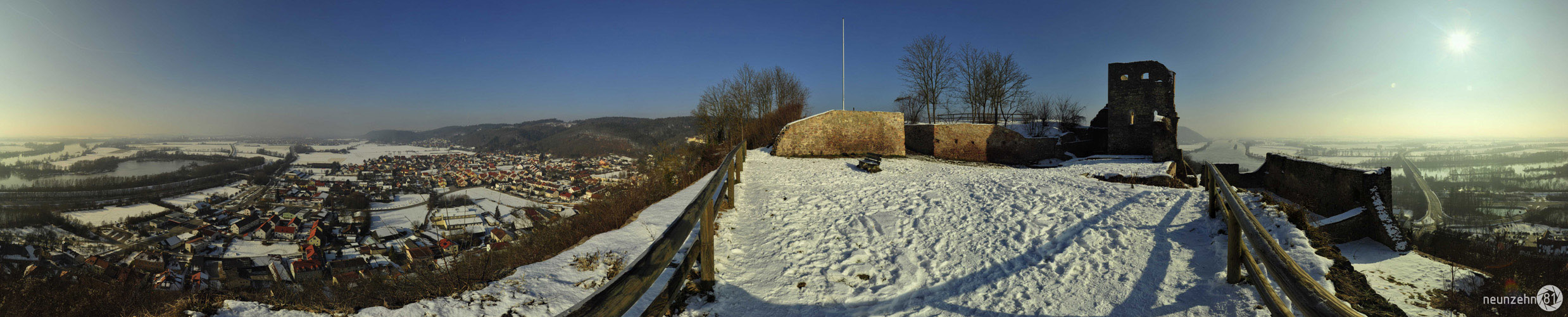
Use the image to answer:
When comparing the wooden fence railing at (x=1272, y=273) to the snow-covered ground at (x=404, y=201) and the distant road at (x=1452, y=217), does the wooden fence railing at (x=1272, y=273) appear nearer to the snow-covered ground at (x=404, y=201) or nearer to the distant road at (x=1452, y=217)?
the snow-covered ground at (x=404, y=201)

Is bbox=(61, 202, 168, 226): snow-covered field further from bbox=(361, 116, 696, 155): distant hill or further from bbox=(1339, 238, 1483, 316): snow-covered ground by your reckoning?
bbox=(1339, 238, 1483, 316): snow-covered ground

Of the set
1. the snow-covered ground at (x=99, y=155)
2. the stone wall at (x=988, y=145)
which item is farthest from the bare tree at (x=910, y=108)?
the snow-covered ground at (x=99, y=155)

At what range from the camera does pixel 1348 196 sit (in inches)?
356

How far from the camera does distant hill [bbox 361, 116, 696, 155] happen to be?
28.1 meters

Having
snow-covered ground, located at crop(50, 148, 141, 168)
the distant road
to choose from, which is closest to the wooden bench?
the distant road

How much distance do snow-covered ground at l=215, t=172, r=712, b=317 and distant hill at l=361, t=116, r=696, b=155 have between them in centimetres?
1605

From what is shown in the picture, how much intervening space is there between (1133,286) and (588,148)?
90.7 feet

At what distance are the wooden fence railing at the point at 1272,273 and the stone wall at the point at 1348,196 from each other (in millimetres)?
7047

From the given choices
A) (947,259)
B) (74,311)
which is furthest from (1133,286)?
(74,311)

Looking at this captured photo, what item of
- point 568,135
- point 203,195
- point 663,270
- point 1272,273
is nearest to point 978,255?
point 1272,273

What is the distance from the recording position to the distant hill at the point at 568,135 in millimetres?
28141

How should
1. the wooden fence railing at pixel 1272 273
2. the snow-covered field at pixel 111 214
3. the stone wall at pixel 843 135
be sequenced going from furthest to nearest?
1. the stone wall at pixel 843 135
2. the snow-covered field at pixel 111 214
3. the wooden fence railing at pixel 1272 273

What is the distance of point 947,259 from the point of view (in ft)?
14.8

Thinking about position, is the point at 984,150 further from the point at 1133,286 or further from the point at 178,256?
the point at 178,256
